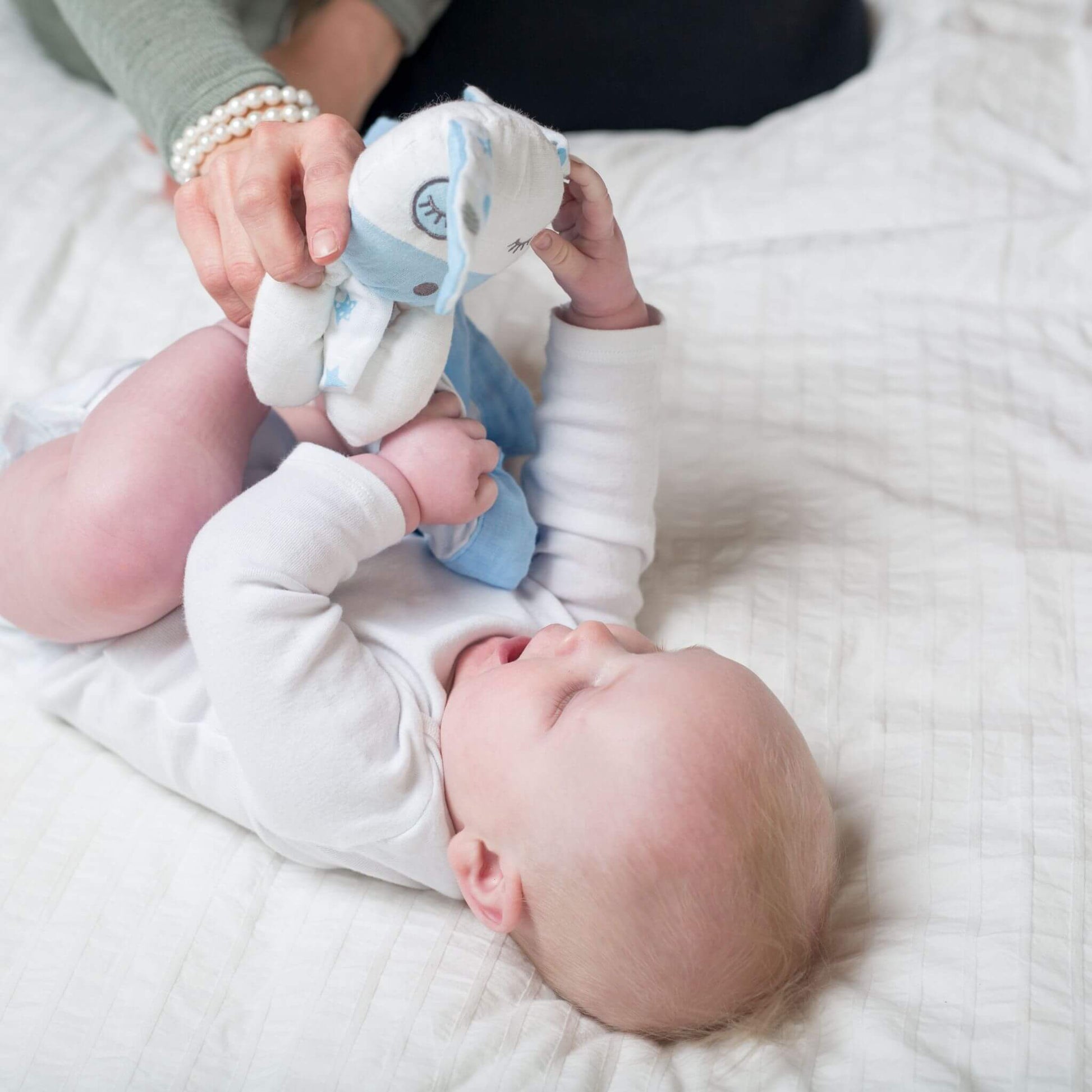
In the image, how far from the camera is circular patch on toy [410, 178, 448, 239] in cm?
59

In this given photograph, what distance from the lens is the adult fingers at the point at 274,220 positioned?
0.65 metres

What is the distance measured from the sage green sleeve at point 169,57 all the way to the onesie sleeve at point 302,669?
37 cm

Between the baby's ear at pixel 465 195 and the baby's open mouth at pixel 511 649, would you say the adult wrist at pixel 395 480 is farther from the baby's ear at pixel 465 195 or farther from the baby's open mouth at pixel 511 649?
the baby's ear at pixel 465 195

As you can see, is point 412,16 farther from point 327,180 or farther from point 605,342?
point 327,180

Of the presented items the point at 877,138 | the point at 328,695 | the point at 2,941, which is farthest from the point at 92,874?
the point at 877,138

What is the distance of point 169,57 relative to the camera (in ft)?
3.10

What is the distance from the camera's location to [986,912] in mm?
741

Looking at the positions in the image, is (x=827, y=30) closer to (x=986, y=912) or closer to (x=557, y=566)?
(x=557, y=566)

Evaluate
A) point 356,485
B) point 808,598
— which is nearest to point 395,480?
point 356,485

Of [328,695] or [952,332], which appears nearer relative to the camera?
[328,695]

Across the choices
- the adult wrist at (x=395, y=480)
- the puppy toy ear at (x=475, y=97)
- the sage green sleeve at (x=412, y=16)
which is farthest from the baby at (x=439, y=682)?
the sage green sleeve at (x=412, y=16)

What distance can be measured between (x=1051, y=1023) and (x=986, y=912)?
8 cm

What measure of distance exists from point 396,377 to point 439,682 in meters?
0.24

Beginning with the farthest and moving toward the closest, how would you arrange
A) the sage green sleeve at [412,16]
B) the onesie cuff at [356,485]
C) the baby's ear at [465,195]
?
the sage green sleeve at [412,16], the onesie cuff at [356,485], the baby's ear at [465,195]
